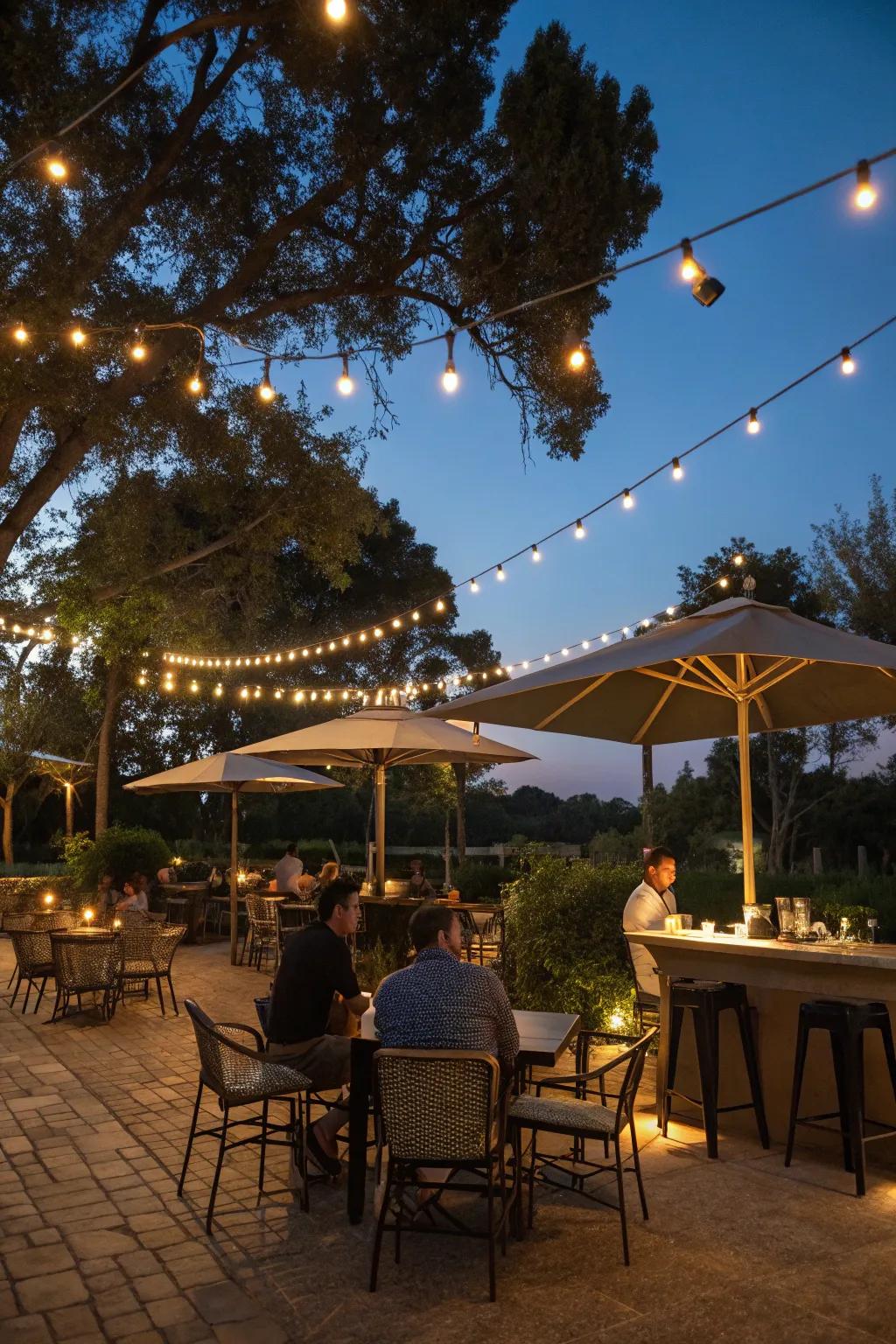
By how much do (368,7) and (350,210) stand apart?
6.19 feet

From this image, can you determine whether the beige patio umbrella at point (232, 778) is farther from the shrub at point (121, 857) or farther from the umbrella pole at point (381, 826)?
the shrub at point (121, 857)

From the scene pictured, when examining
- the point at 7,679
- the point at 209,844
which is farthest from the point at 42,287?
the point at 209,844

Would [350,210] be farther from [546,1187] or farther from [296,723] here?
[296,723]

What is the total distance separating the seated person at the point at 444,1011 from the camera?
3.36 m

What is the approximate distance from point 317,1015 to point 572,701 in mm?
2524

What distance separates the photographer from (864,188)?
3781 millimetres

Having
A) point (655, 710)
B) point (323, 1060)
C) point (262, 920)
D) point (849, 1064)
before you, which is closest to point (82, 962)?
point (262, 920)

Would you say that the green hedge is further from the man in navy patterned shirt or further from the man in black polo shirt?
the man in navy patterned shirt

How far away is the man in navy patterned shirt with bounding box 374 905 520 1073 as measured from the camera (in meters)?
3.36

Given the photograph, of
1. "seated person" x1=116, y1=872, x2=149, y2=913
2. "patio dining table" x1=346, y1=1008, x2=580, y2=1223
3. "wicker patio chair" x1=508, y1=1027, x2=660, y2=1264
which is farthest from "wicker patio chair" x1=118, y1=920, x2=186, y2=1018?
"wicker patio chair" x1=508, y1=1027, x2=660, y2=1264

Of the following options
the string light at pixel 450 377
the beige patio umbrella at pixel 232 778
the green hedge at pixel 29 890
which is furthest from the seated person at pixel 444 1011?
the green hedge at pixel 29 890

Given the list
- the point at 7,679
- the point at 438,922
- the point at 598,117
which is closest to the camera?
the point at 438,922

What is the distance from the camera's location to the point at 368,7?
32.4 ft

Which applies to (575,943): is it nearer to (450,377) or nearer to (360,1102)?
(360,1102)
